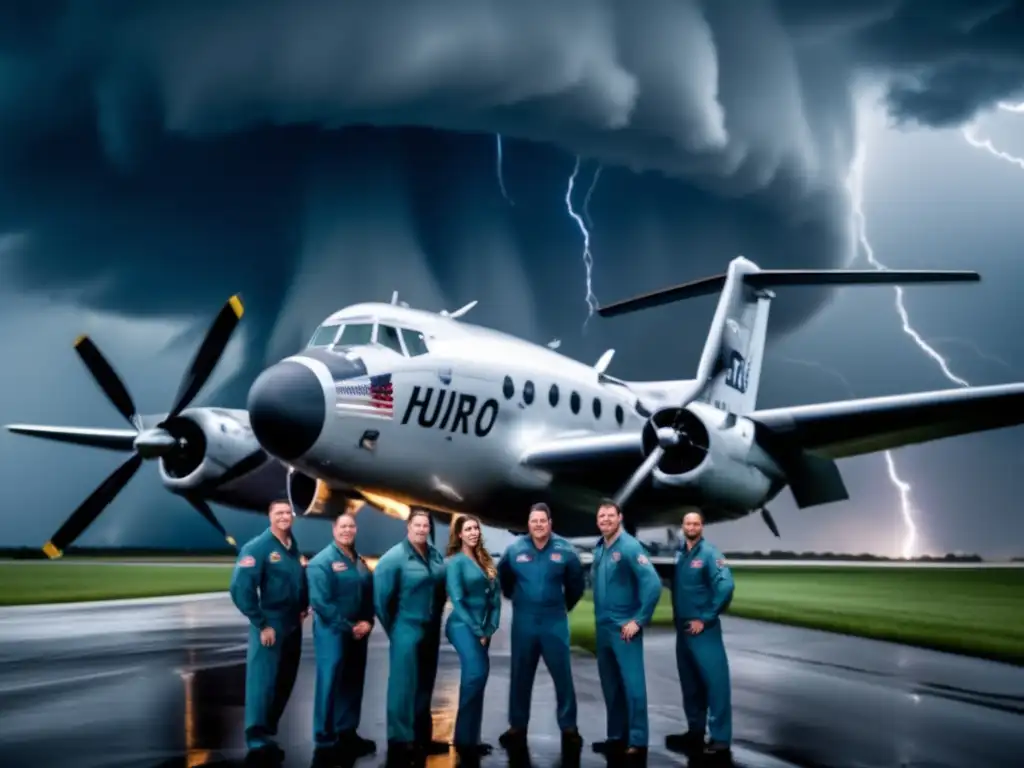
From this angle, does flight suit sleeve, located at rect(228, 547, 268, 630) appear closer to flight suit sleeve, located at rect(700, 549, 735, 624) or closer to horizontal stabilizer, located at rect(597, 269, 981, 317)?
flight suit sleeve, located at rect(700, 549, 735, 624)

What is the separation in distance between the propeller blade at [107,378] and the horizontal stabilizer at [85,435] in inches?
71.7

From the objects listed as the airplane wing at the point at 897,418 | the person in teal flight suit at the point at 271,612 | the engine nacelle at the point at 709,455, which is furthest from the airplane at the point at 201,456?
the person in teal flight suit at the point at 271,612

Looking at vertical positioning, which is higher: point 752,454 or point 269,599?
point 752,454

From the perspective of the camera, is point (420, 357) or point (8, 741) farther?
point (420, 357)

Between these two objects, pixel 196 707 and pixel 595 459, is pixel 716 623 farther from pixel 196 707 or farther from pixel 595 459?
pixel 595 459

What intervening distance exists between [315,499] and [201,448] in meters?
3.18

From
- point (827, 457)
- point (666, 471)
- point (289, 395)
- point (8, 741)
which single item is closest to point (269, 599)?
point (8, 741)

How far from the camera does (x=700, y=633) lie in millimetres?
8344

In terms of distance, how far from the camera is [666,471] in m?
17.8

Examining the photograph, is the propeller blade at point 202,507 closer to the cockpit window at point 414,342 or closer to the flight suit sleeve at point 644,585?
the cockpit window at point 414,342

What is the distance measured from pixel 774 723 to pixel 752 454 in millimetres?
→ 9379

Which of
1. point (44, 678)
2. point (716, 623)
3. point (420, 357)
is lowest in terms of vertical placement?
point (44, 678)

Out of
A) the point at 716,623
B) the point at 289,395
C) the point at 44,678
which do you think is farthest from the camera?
the point at 289,395

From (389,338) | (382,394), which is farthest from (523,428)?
(382,394)
